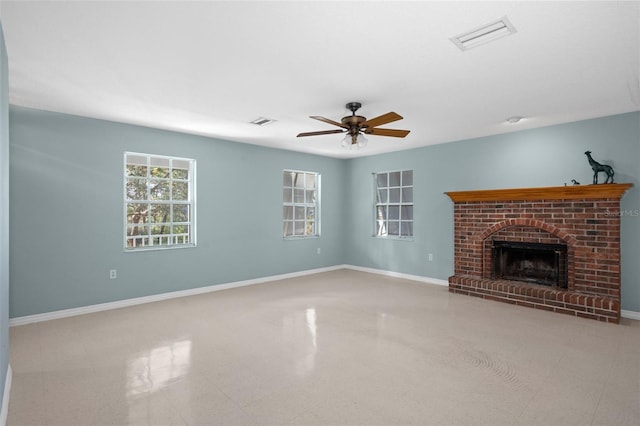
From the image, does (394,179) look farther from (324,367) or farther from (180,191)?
(324,367)

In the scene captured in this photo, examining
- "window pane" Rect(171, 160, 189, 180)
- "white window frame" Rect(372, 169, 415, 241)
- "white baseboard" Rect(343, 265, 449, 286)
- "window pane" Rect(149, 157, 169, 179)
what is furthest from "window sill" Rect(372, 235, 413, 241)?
"window pane" Rect(149, 157, 169, 179)

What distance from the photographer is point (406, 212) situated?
6.57 metres

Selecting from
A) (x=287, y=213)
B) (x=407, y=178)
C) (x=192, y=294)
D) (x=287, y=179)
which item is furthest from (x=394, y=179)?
(x=192, y=294)

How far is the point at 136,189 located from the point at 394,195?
4502 millimetres

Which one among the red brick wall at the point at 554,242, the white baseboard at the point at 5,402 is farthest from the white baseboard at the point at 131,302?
the red brick wall at the point at 554,242

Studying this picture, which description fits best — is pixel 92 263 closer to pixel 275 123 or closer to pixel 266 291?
pixel 266 291

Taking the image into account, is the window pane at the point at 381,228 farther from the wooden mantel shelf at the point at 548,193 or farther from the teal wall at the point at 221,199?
the wooden mantel shelf at the point at 548,193

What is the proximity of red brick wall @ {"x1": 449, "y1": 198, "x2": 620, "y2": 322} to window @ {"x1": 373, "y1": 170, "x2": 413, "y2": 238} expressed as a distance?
3.72 ft

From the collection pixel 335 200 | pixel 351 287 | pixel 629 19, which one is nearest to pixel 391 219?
pixel 335 200

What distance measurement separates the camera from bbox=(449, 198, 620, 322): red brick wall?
4.15m

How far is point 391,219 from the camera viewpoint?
6.84m

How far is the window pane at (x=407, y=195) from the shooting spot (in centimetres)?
646

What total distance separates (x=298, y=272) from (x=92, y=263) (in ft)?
11.3

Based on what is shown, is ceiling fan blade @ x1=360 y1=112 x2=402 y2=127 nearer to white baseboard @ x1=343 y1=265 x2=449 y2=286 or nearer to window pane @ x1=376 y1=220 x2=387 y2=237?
white baseboard @ x1=343 y1=265 x2=449 y2=286
